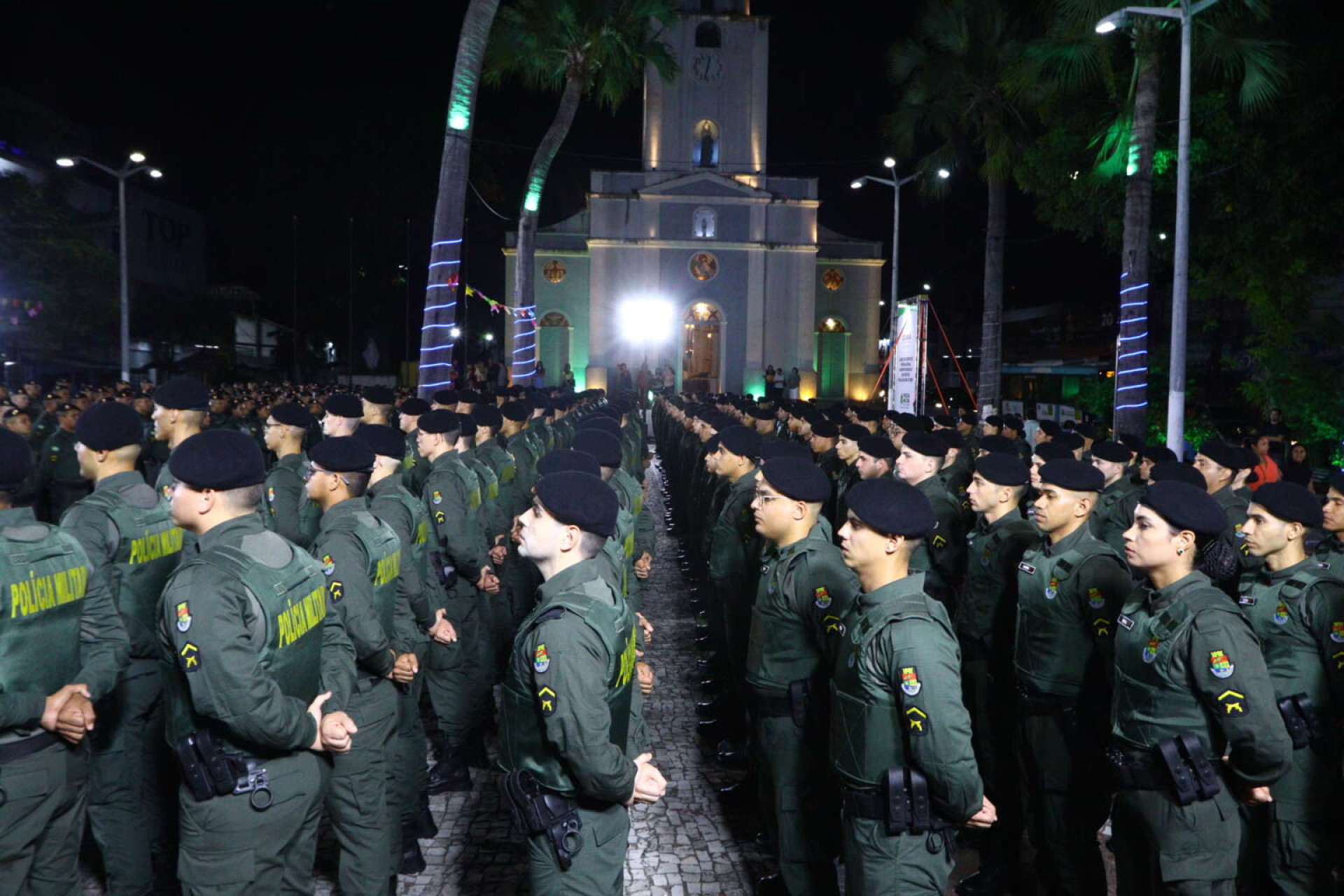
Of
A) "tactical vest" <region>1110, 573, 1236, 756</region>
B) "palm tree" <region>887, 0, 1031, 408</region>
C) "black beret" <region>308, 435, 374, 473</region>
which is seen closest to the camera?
"tactical vest" <region>1110, 573, 1236, 756</region>

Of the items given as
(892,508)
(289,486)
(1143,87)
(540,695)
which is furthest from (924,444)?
(1143,87)

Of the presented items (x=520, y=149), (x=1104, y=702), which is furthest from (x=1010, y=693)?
(x=520, y=149)

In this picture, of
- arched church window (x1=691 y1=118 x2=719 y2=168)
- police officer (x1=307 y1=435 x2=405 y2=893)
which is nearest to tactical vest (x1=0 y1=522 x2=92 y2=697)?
police officer (x1=307 y1=435 x2=405 y2=893)

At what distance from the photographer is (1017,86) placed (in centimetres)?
1809

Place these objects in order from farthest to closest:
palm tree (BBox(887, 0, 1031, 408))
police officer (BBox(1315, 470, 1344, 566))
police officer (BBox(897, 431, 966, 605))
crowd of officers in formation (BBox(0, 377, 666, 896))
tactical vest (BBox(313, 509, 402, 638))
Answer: palm tree (BBox(887, 0, 1031, 408)) < police officer (BBox(897, 431, 966, 605)) < police officer (BBox(1315, 470, 1344, 566)) < tactical vest (BBox(313, 509, 402, 638)) < crowd of officers in formation (BBox(0, 377, 666, 896))

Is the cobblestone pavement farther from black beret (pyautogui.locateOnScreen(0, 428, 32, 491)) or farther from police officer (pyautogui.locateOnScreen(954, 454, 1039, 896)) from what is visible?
black beret (pyautogui.locateOnScreen(0, 428, 32, 491))

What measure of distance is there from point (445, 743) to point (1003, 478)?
407 cm

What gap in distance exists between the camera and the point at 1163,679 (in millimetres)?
3625

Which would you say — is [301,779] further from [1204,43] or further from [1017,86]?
[1017,86]

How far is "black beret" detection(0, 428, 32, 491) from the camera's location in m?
3.84

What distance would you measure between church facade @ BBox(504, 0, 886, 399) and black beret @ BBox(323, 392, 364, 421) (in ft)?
116

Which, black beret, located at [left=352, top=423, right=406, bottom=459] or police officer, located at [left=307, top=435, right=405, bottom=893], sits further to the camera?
black beret, located at [left=352, top=423, right=406, bottom=459]

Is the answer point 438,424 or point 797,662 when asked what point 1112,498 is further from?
point 438,424

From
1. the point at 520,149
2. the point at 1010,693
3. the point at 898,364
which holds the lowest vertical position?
the point at 1010,693
